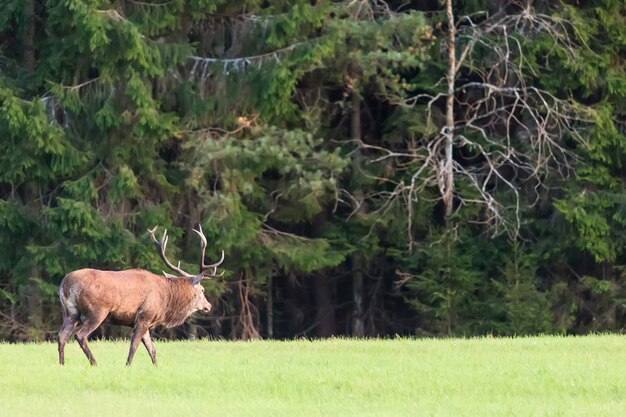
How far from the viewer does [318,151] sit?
100ft

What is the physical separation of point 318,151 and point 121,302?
1340 cm

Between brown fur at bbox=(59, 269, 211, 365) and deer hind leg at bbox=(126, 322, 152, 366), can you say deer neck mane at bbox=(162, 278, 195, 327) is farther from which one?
deer hind leg at bbox=(126, 322, 152, 366)

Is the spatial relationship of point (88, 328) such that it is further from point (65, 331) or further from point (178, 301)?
point (178, 301)

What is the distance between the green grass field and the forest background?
8.22 meters

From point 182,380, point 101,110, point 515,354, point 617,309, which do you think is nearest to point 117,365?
point 182,380

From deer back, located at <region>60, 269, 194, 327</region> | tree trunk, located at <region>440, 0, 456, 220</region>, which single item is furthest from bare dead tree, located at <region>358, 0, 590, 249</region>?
deer back, located at <region>60, 269, 194, 327</region>

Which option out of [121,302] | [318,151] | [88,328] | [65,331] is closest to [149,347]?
[121,302]

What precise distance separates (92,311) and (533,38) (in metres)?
15.1

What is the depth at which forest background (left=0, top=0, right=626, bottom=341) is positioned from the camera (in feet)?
93.0

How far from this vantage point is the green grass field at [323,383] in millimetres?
14070

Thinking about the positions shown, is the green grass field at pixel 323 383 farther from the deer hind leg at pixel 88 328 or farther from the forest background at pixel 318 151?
the forest background at pixel 318 151

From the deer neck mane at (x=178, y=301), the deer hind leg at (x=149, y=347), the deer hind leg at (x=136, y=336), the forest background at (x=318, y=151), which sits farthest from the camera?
the forest background at (x=318, y=151)

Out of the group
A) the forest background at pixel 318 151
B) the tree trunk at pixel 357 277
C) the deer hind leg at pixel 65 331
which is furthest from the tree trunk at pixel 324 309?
the deer hind leg at pixel 65 331

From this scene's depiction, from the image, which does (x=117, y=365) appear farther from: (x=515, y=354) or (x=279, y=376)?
(x=515, y=354)
